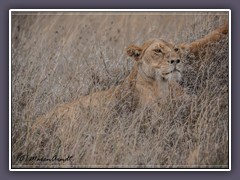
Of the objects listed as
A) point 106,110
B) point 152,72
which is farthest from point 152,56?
point 106,110

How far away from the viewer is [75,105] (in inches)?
3738

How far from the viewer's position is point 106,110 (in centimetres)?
9494

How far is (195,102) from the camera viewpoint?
9500 cm

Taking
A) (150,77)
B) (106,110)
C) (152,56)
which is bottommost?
(106,110)

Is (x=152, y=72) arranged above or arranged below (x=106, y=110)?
above

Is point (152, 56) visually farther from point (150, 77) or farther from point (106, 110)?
point (106, 110)

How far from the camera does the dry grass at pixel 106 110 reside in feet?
311

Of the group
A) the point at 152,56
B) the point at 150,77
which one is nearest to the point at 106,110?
the point at 150,77

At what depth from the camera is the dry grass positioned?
9494cm

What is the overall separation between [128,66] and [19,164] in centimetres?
118

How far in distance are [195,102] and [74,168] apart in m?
1.11

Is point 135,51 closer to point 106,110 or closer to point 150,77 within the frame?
point 150,77

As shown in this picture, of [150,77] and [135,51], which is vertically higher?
[135,51]

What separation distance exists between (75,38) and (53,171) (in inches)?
43.0
